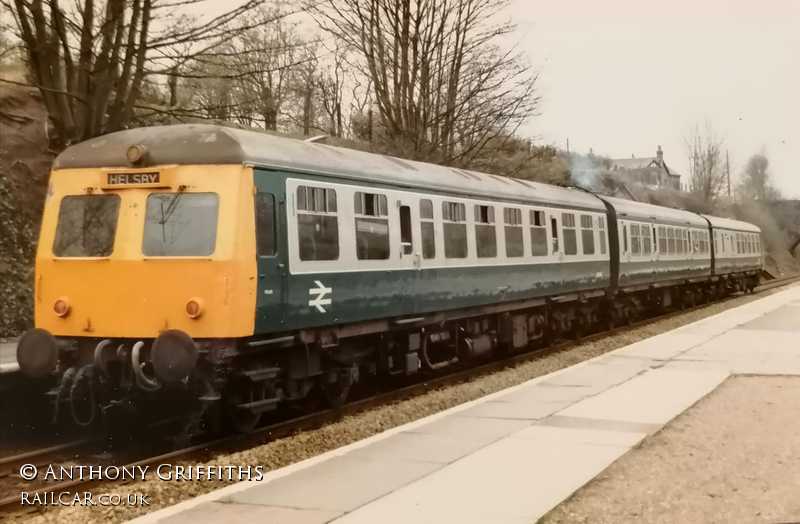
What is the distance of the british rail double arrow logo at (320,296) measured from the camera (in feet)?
32.4

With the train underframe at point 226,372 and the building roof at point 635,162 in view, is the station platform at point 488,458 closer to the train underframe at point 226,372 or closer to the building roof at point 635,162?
the train underframe at point 226,372

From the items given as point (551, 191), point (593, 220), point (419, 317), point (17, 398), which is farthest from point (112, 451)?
point (593, 220)

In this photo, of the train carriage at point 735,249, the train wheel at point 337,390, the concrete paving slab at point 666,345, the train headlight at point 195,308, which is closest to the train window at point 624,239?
the concrete paving slab at point 666,345

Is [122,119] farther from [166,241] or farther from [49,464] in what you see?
[49,464]

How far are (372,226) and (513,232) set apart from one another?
5.10 m

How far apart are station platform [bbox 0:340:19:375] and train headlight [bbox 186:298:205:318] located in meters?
3.09

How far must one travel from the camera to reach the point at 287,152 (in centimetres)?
972

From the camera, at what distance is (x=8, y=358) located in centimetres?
1243

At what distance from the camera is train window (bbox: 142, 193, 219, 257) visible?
8867 mm

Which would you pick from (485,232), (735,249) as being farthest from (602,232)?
(735,249)

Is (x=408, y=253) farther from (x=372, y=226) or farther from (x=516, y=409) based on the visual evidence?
(x=516, y=409)

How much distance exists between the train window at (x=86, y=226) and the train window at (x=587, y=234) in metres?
12.1

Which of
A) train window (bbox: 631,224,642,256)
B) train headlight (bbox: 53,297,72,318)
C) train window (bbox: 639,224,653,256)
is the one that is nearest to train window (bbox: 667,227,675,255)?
train window (bbox: 639,224,653,256)

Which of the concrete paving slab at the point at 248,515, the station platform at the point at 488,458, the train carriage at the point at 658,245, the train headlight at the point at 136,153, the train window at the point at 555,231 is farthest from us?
the train carriage at the point at 658,245
